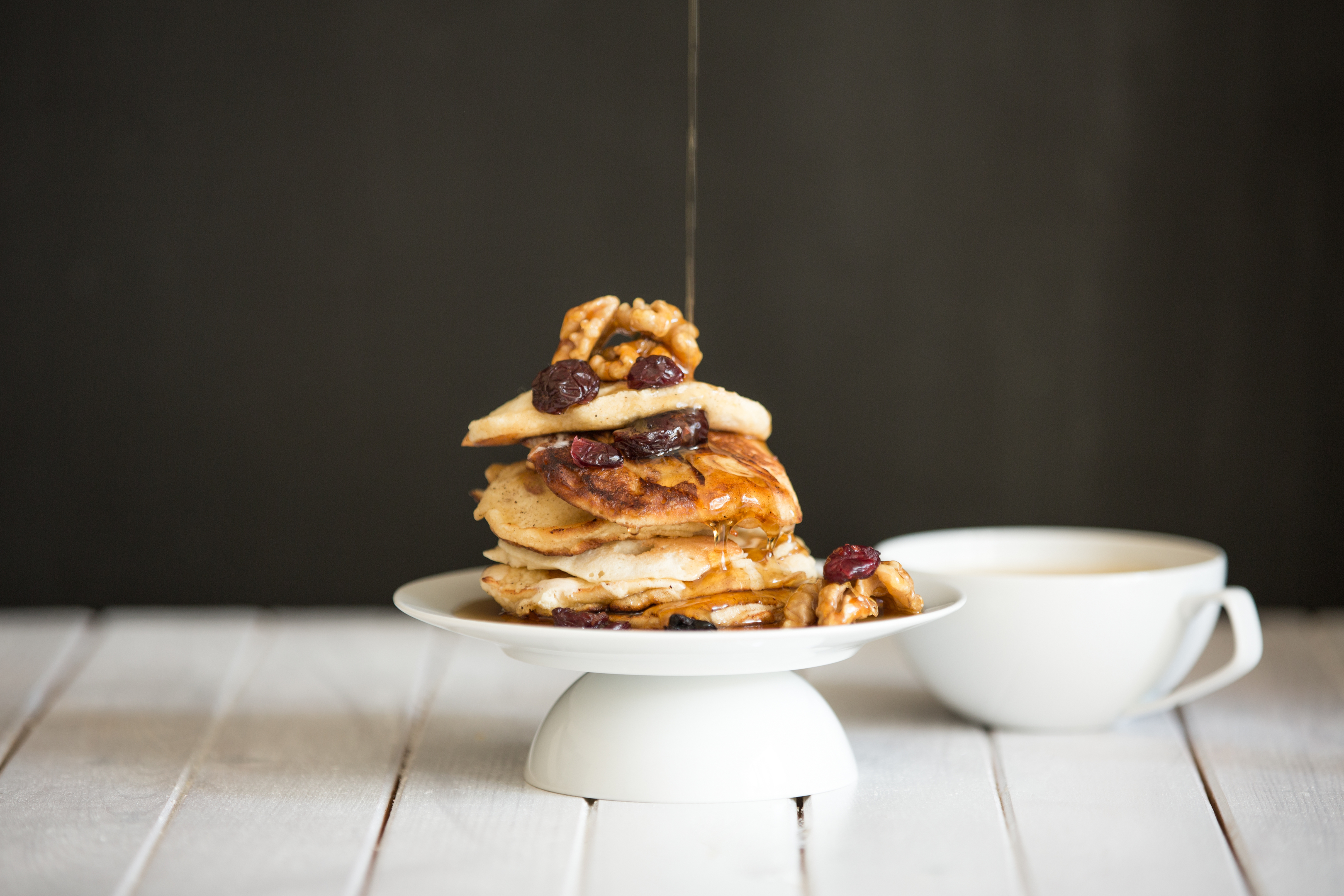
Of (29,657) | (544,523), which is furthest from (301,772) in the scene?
(29,657)

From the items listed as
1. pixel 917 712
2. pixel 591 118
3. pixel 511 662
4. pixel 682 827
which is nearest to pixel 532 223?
pixel 591 118

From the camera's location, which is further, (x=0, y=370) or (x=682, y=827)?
(x=0, y=370)

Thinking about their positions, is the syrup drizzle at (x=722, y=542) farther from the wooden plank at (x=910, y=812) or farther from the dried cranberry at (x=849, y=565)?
the wooden plank at (x=910, y=812)

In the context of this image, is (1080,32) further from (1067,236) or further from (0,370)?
(0,370)

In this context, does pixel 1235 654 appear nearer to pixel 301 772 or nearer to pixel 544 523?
pixel 544 523

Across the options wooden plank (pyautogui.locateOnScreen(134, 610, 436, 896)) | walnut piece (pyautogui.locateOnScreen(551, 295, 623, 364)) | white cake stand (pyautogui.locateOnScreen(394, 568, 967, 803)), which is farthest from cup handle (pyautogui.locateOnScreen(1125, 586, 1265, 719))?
wooden plank (pyautogui.locateOnScreen(134, 610, 436, 896))

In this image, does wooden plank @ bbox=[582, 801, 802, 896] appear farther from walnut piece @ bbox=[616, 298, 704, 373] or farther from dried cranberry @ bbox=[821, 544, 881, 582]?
walnut piece @ bbox=[616, 298, 704, 373]

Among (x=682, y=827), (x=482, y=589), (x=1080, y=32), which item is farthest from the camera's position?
(x=1080, y=32)

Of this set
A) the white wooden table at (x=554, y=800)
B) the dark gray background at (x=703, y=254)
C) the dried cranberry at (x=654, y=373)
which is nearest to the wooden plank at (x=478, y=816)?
the white wooden table at (x=554, y=800)
